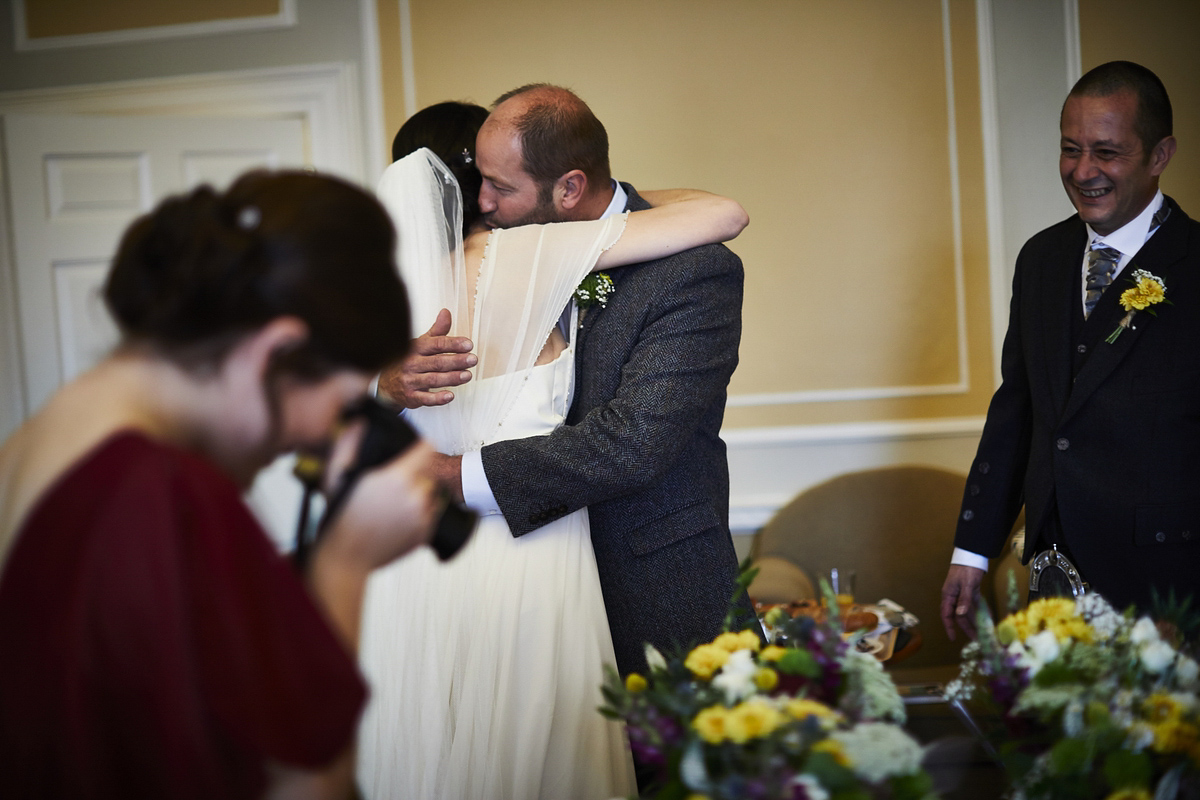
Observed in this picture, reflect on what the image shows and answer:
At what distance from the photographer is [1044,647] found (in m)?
1.25

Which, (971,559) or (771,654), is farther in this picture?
(971,559)

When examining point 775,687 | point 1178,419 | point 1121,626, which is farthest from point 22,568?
point 1178,419

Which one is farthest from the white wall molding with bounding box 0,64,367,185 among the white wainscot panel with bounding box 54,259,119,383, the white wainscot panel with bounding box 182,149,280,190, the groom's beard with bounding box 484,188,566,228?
the groom's beard with bounding box 484,188,566,228

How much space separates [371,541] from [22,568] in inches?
11.5

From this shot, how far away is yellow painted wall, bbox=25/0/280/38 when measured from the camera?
3.99m

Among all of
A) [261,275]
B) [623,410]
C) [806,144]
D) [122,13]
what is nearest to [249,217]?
[261,275]

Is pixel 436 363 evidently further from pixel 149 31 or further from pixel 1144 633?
pixel 149 31

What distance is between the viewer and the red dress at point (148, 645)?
0.79m

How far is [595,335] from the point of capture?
200 centimetres

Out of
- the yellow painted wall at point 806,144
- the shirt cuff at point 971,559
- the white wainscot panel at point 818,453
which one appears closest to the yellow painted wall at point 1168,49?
the yellow painted wall at point 806,144

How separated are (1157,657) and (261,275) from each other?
3.56ft

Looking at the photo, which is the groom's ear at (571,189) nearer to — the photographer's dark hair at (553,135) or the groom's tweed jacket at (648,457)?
the photographer's dark hair at (553,135)

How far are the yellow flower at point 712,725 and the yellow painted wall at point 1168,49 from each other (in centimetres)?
341

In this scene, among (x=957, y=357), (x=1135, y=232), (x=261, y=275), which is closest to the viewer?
(x=261, y=275)
